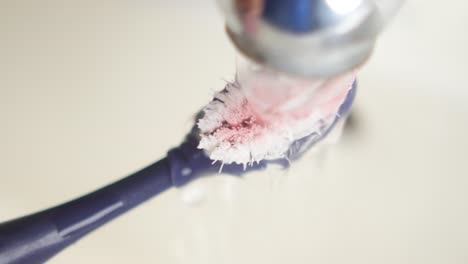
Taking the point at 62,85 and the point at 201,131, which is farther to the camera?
the point at 62,85

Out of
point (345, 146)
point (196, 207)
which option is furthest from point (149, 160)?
point (345, 146)

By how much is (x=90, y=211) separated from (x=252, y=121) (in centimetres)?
10

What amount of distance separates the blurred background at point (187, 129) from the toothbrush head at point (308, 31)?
0.73 feet

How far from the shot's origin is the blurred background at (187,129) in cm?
42

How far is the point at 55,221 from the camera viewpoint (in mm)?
262

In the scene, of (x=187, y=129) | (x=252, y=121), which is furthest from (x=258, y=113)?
(x=187, y=129)

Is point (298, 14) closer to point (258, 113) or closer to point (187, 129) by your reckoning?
point (258, 113)

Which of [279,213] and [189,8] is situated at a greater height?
[189,8]

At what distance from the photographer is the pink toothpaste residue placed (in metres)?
0.26

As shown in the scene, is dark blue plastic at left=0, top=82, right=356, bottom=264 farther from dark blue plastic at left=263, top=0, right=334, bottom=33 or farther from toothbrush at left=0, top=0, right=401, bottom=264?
dark blue plastic at left=263, top=0, right=334, bottom=33

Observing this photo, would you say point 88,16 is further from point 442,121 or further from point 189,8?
point 442,121

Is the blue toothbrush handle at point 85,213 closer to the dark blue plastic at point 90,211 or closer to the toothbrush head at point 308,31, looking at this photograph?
the dark blue plastic at point 90,211

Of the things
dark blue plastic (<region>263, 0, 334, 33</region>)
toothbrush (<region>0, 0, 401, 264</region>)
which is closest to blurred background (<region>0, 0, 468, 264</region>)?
toothbrush (<region>0, 0, 401, 264</region>)

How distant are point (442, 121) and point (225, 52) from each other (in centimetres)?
20
